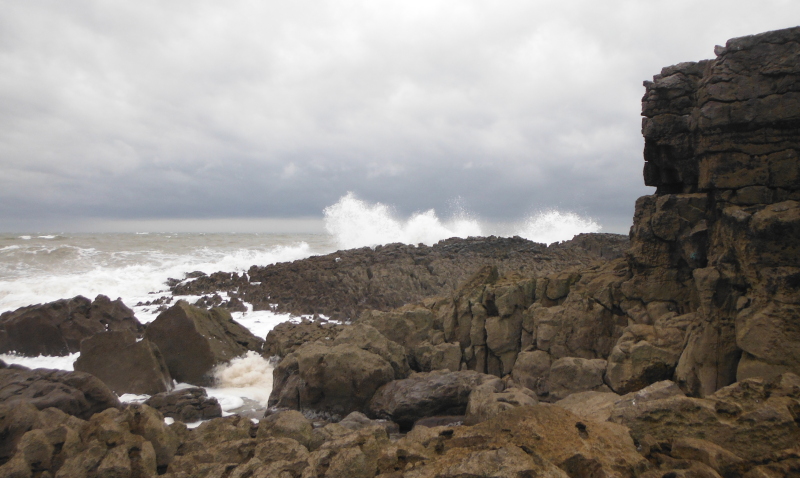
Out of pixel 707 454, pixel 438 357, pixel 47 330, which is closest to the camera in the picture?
pixel 707 454

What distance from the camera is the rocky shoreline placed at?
469cm

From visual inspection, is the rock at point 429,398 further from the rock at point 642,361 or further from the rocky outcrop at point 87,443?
the rocky outcrop at point 87,443

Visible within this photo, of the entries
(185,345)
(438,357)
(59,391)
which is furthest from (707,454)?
(185,345)

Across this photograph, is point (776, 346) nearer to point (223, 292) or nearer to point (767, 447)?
point (767, 447)

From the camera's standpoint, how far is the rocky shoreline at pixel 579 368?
4.69 m

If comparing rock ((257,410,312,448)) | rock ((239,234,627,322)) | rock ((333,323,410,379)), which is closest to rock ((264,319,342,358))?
rock ((333,323,410,379))

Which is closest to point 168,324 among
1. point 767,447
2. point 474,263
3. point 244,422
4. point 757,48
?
point 244,422

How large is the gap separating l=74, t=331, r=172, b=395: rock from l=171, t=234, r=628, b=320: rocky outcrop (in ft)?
29.4

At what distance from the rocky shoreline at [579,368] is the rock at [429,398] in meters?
0.03

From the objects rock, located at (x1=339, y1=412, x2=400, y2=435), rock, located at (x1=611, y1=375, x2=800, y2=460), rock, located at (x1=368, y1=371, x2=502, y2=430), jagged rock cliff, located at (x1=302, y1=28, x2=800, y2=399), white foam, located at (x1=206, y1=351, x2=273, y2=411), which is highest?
jagged rock cliff, located at (x1=302, y1=28, x2=800, y2=399)

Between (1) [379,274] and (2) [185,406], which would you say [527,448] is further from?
(1) [379,274]

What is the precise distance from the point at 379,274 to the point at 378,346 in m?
13.5

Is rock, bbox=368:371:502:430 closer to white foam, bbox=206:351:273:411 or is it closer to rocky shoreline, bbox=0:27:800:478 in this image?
rocky shoreline, bbox=0:27:800:478

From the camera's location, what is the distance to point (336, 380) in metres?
8.93
